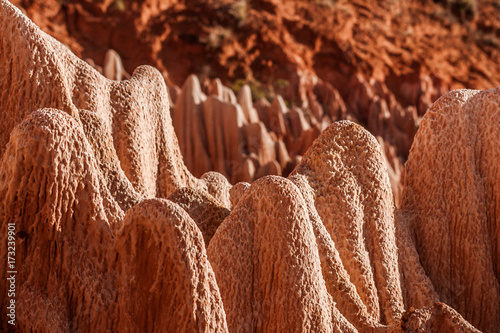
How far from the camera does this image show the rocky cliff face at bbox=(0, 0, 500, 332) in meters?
3.45

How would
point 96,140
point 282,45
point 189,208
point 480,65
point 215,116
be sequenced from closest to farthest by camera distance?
point 96,140 → point 189,208 → point 215,116 → point 282,45 → point 480,65

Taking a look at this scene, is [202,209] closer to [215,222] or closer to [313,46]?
[215,222]

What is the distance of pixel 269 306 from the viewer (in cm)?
397

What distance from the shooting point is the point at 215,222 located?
182 inches

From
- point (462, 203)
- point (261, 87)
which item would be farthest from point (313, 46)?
point (462, 203)

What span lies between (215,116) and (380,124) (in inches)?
268

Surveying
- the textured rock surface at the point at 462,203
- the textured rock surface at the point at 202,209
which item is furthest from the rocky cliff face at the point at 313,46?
the textured rock surface at the point at 202,209

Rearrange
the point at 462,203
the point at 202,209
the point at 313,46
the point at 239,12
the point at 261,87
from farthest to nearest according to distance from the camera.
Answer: the point at 313,46 → the point at 239,12 → the point at 261,87 → the point at 462,203 → the point at 202,209

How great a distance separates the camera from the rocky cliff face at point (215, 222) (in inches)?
136

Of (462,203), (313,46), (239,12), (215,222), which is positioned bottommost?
(215,222)

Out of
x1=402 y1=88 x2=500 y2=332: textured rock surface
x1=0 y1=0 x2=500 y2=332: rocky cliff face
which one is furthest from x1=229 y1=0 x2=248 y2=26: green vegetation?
x1=402 y1=88 x2=500 y2=332: textured rock surface

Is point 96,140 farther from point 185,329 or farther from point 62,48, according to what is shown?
point 185,329

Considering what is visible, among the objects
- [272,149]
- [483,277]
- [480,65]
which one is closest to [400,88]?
[480,65]

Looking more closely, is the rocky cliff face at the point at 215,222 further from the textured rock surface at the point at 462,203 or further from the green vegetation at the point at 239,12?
the green vegetation at the point at 239,12
